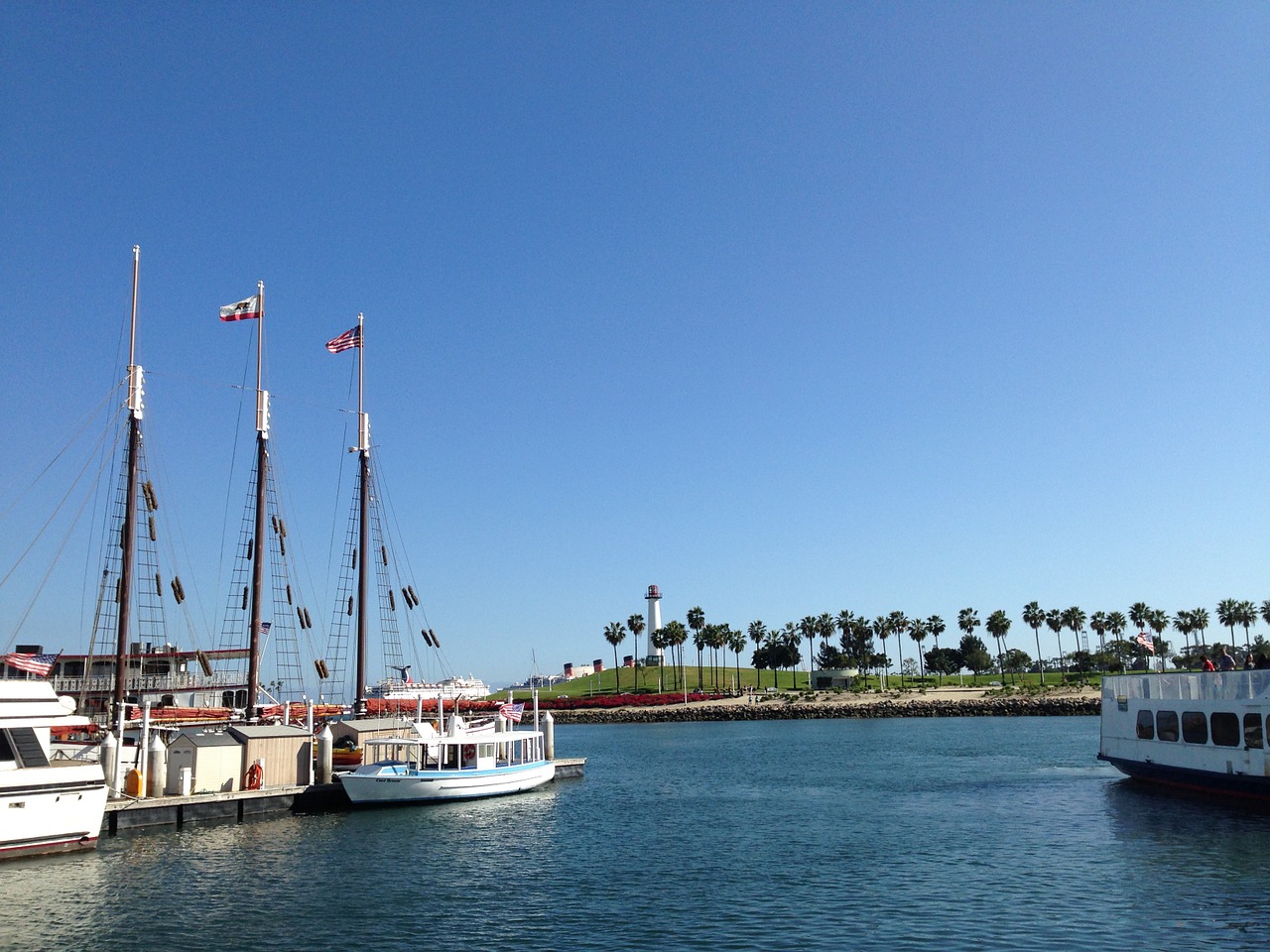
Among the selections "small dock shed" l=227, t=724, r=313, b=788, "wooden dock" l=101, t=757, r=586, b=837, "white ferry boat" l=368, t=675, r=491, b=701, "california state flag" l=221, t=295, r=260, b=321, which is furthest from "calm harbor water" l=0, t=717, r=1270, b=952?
"white ferry boat" l=368, t=675, r=491, b=701

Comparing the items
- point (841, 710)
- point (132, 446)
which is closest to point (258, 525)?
point (132, 446)

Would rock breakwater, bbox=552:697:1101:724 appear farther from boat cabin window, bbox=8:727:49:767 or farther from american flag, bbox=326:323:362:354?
boat cabin window, bbox=8:727:49:767

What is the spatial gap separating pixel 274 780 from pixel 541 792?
17.3 meters

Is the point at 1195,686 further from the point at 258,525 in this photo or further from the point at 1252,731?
the point at 258,525

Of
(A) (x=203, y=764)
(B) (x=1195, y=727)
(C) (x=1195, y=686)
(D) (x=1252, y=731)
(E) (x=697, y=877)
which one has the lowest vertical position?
(E) (x=697, y=877)

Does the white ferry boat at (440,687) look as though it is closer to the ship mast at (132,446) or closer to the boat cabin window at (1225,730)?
the ship mast at (132,446)

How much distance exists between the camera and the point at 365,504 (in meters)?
74.6

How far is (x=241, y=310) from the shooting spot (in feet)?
206

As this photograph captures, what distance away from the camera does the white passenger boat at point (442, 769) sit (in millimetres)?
52812

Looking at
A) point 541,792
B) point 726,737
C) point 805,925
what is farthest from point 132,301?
point 726,737

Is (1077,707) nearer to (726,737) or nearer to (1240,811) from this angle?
(726,737)

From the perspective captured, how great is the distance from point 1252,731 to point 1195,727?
161 inches

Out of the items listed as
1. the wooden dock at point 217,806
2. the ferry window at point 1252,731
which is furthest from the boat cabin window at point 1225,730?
the wooden dock at point 217,806

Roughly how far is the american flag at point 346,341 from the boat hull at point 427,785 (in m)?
31.6
